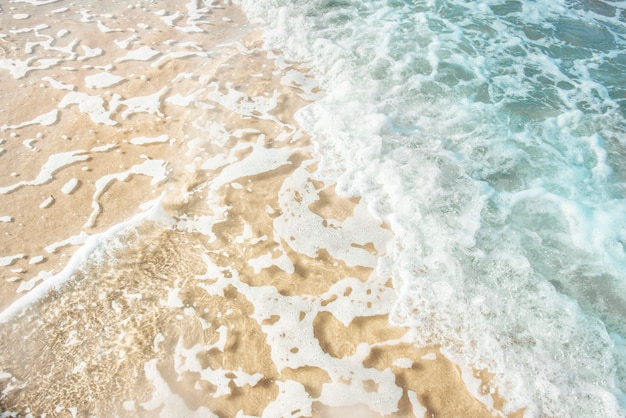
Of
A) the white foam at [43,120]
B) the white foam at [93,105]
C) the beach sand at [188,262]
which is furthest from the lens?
the white foam at [93,105]

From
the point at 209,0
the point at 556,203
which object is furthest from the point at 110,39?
the point at 556,203

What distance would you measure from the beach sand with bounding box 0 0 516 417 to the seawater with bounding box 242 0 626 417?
0.93ft

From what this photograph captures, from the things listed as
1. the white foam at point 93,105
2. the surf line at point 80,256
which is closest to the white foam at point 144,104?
the white foam at point 93,105

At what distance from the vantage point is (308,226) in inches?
153

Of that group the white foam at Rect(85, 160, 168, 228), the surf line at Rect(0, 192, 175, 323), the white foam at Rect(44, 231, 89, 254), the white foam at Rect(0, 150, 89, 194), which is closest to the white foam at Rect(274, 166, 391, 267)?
the surf line at Rect(0, 192, 175, 323)

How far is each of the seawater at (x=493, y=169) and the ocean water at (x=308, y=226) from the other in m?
0.03

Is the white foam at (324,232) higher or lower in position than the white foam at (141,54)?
lower

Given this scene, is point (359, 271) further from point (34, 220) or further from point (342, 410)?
point (34, 220)

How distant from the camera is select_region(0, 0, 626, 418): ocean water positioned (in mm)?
2869

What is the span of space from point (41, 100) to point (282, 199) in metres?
3.91

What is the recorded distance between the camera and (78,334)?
3.04 meters

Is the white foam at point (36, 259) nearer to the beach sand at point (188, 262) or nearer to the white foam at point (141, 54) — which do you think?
the beach sand at point (188, 262)

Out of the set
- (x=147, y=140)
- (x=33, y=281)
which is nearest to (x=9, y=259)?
(x=33, y=281)

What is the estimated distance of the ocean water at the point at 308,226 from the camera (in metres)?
2.87
